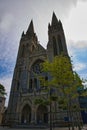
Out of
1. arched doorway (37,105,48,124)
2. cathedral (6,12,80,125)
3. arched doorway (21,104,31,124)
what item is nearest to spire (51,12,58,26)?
cathedral (6,12,80,125)

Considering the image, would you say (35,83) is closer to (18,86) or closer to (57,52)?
(18,86)

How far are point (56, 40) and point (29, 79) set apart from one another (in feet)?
53.3

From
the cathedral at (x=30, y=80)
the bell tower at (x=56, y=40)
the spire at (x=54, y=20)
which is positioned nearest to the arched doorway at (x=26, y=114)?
the cathedral at (x=30, y=80)

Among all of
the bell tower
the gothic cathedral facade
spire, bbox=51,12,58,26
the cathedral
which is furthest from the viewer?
spire, bbox=51,12,58,26

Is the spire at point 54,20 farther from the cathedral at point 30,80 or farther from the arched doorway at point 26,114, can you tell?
the arched doorway at point 26,114

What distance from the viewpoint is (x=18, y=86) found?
117 feet

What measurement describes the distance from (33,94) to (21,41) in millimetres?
24615

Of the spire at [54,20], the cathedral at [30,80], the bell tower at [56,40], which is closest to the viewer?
the cathedral at [30,80]

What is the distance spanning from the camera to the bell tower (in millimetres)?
36281

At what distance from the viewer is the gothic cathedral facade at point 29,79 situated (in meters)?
29.3

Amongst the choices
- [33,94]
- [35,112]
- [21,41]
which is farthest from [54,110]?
[21,41]

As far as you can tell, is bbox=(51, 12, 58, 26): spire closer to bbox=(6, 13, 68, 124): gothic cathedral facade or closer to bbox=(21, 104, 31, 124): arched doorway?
bbox=(6, 13, 68, 124): gothic cathedral facade

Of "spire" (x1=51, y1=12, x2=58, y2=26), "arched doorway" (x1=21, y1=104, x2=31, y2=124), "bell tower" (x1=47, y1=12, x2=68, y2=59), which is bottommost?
"arched doorway" (x1=21, y1=104, x2=31, y2=124)

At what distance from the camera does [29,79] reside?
116 feet
